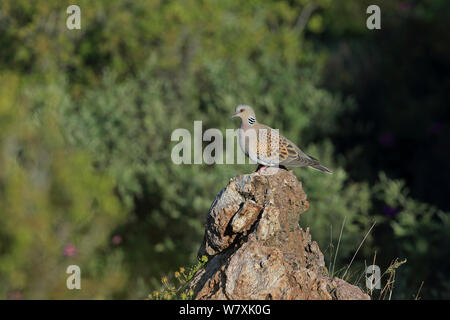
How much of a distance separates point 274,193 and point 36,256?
5.52 metres

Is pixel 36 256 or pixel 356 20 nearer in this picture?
pixel 36 256

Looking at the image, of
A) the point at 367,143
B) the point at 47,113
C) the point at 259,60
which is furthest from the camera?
the point at 259,60

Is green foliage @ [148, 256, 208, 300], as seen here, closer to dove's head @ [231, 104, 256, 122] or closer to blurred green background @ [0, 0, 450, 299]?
dove's head @ [231, 104, 256, 122]

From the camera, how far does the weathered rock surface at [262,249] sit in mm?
4457

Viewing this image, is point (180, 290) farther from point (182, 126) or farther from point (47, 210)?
point (182, 126)

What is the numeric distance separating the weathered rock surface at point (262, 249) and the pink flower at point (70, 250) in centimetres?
494

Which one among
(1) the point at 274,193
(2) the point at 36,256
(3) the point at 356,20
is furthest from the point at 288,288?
(3) the point at 356,20

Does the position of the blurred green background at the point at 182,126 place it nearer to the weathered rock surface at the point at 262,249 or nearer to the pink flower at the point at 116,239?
the pink flower at the point at 116,239

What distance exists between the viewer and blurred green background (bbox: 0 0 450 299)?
1002cm

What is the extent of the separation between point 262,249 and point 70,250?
590 centimetres

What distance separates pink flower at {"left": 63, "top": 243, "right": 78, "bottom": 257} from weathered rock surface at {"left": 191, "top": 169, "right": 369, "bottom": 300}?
494 cm

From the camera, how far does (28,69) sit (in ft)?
48.4

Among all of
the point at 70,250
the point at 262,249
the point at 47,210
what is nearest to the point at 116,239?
the point at 70,250

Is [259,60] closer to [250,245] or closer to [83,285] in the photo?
[83,285]
